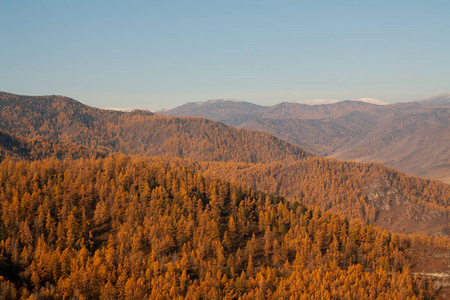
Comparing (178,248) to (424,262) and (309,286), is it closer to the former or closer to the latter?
(309,286)

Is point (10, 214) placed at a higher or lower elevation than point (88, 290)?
higher

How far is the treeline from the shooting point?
5148 inches

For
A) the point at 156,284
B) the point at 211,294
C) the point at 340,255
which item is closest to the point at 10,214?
the point at 156,284

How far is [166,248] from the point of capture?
157 metres

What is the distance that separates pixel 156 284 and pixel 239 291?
3306 cm

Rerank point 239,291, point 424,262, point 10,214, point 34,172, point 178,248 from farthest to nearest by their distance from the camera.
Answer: point 34,172 < point 424,262 < point 178,248 < point 10,214 < point 239,291

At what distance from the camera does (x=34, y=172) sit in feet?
618

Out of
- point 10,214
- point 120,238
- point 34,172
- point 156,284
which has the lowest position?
point 156,284

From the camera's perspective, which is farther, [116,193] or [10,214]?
[116,193]

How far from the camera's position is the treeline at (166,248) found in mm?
130750

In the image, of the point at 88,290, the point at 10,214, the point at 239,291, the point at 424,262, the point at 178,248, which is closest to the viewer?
the point at 88,290

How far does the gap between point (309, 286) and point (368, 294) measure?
29.1m

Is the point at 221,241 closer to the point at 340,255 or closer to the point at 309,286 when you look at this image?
the point at 309,286

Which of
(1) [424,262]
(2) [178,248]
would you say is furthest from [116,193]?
(1) [424,262]
